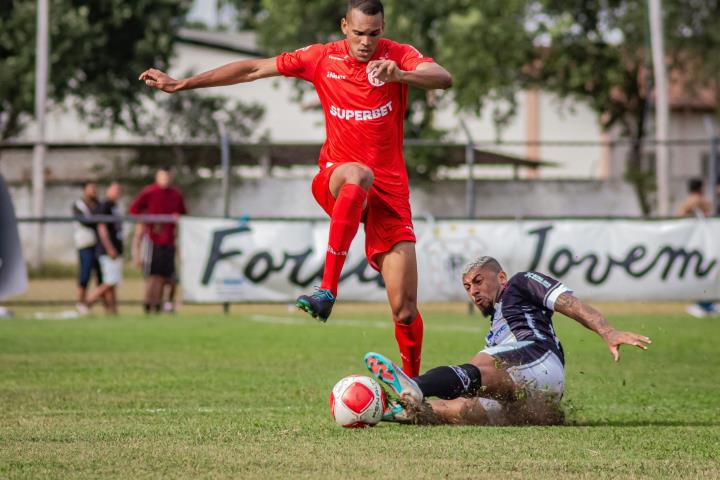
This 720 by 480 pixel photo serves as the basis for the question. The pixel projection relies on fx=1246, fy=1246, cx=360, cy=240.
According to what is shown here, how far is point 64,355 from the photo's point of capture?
11.6m

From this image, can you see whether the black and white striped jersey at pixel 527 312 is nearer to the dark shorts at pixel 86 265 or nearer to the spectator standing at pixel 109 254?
the spectator standing at pixel 109 254

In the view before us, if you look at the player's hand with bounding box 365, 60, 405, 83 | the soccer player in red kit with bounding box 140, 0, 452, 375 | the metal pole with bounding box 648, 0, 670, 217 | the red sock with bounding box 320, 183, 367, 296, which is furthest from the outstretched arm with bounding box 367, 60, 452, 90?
the metal pole with bounding box 648, 0, 670, 217

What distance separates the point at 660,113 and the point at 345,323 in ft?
40.3

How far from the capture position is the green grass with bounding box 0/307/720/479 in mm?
5137

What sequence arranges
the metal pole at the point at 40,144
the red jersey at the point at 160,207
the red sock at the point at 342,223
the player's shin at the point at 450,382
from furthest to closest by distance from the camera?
1. the metal pole at the point at 40,144
2. the red jersey at the point at 160,207
3. the red sock at the point at 342,223
4. the player's shin at the point at 450,382

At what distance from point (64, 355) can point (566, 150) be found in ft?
113

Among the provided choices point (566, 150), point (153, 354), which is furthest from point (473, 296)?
point (566, 150)

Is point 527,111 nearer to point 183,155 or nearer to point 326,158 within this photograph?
point 183,155

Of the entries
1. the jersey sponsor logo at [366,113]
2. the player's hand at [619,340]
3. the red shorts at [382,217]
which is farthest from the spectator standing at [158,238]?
the player's hand at [619,340]

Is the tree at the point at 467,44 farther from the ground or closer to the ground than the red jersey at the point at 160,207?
farther from the ground

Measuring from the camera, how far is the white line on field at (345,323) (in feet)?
50.4

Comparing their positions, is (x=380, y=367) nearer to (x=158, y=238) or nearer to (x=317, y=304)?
(x=317, y=304)

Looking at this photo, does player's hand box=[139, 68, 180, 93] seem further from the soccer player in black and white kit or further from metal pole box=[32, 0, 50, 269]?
metal pole box=[32, 0, 50, 269]

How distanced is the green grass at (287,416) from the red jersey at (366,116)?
1.48 metres
